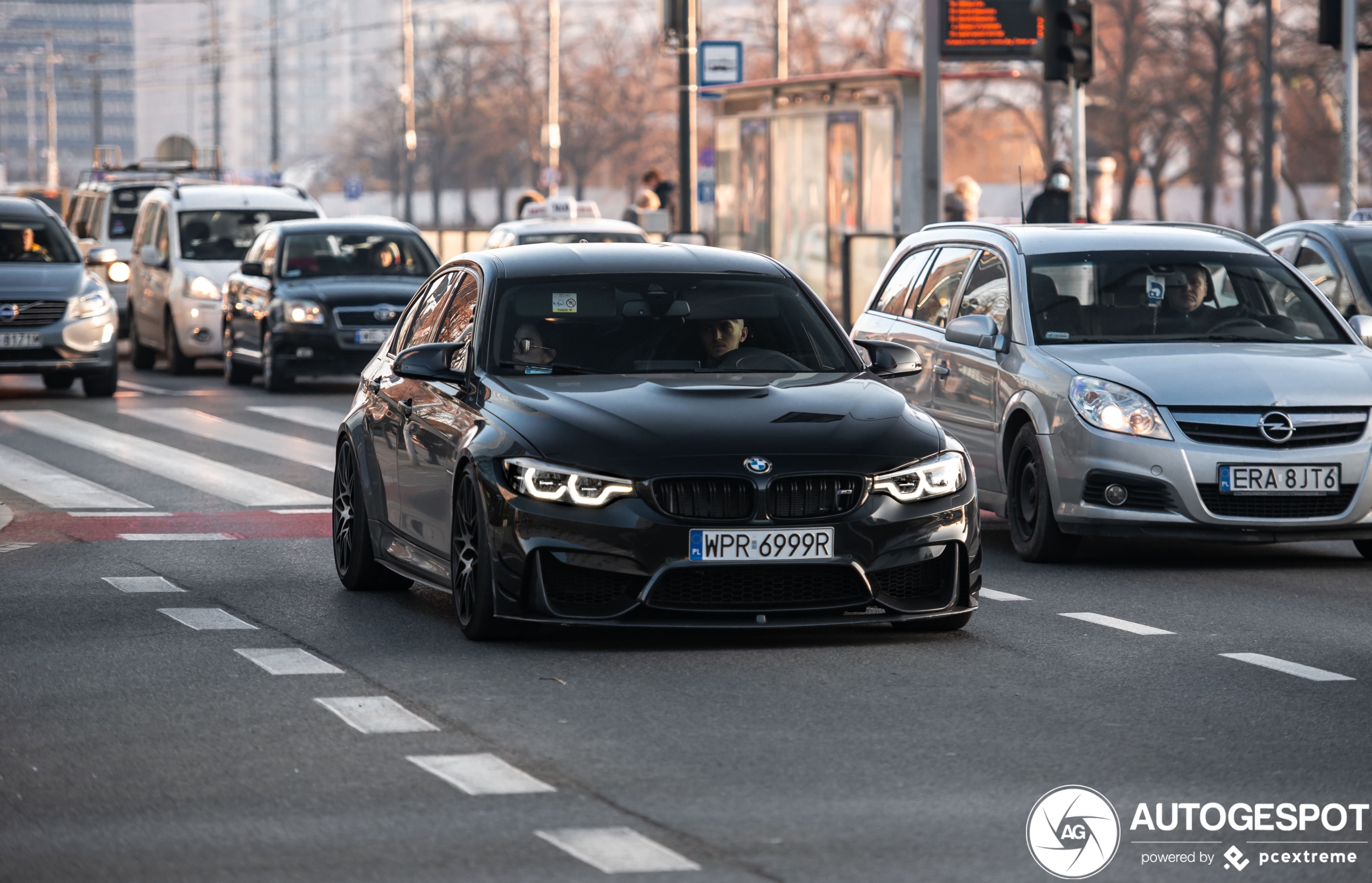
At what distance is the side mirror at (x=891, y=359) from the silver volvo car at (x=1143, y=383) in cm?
174

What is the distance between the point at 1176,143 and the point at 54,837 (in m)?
71.7

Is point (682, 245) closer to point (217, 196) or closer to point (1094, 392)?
point (1094, 392)

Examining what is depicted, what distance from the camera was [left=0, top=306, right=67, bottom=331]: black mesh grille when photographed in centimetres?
2233

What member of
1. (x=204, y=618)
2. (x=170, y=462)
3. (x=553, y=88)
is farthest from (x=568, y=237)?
(x=553, y=88)

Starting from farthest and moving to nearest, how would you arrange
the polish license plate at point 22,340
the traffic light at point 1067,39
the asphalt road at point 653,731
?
the polish license plate at point 22,340 → the traffic light at point 1067,39 → the asphalt road at point 653,731

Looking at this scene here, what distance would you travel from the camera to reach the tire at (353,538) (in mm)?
10180

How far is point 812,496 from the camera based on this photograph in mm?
8289

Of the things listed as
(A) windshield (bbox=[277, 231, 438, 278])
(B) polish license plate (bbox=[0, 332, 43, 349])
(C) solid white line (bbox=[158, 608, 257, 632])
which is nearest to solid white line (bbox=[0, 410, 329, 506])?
(B) polish license plate (bbox=[0, 332, 43, 349])

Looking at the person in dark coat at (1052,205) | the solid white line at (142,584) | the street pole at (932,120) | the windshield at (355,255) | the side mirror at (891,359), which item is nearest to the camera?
the side mirror at (891,359)

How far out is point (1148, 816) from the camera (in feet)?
19.2

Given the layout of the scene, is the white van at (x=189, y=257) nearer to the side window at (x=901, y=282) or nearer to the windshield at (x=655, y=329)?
the side window at (x=901, y=282)

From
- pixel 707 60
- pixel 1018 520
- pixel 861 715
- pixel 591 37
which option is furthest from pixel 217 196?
pixel 591 37

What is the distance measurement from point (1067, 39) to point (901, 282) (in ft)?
26.1

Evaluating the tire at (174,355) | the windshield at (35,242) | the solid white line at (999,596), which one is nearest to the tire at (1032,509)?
the solid white line at (999,596)
